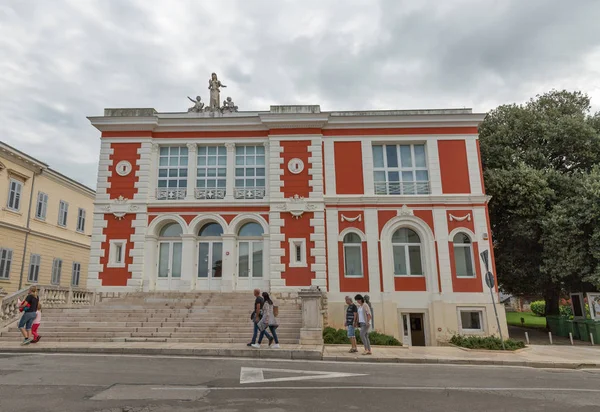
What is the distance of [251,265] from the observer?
18625 millimetres

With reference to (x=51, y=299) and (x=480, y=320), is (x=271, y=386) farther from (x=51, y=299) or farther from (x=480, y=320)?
(x=480, y=320)

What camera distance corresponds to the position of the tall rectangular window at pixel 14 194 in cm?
2200

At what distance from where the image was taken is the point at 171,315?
14969mm

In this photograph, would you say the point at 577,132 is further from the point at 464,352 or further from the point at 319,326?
the point at 319,326

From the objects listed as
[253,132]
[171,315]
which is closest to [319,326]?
[171,315]

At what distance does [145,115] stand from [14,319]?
10.3 meters

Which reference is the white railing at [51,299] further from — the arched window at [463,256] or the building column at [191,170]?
the arched window at [463,256]

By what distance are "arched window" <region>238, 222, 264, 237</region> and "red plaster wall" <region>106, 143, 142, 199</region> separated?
5411mm

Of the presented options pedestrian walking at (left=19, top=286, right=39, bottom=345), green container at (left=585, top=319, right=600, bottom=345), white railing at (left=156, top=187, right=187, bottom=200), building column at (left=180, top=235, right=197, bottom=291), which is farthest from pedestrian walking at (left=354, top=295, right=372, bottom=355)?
green container at (left=585, top=319, right=600, bottom=345)

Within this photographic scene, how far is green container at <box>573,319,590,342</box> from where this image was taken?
17281 millimetres

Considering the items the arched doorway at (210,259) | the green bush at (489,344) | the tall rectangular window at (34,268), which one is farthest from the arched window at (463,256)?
the tall rectangular window at (34,268)

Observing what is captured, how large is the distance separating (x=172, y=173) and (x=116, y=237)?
13.0 ft

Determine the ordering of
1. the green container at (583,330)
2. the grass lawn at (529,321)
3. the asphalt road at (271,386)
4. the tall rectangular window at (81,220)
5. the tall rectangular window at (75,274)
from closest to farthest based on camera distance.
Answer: the asphalt road at (271,386) → the green container at (583,330) → the grass lawn at (529,321) → the tall rectangular window at (75,274) → the tall rectangular window at (81,220)

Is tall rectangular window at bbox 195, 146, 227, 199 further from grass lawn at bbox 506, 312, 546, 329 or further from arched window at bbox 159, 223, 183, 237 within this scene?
grass lawn at bbox 506, 312, 546, 329
